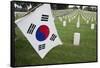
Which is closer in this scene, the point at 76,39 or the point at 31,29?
the point at 31,29

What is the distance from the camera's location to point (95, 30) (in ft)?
8.48

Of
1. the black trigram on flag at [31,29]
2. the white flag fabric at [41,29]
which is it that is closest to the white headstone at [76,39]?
the white flag fabric at [41,29]

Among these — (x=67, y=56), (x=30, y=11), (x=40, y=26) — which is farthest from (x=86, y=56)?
(x=30, y=11)

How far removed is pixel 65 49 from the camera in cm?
245

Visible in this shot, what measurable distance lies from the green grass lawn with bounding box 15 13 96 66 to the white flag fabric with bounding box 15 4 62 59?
1.8 inches

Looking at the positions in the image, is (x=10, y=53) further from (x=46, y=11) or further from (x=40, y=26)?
(x=46, y=11)

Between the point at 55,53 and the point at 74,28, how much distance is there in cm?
37

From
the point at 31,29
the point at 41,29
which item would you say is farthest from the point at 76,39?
the point at 31,29

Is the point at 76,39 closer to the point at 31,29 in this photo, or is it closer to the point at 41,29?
the point at 41,29

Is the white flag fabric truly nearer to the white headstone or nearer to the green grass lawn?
the green grass lawn

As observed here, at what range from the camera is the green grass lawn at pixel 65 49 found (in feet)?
7.47

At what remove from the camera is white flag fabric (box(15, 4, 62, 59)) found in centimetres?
229

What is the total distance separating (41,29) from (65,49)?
37 cm

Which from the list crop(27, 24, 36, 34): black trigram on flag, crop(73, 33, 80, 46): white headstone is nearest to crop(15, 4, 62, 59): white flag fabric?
crop(27, 24, 36, 34): black trigram on flag
